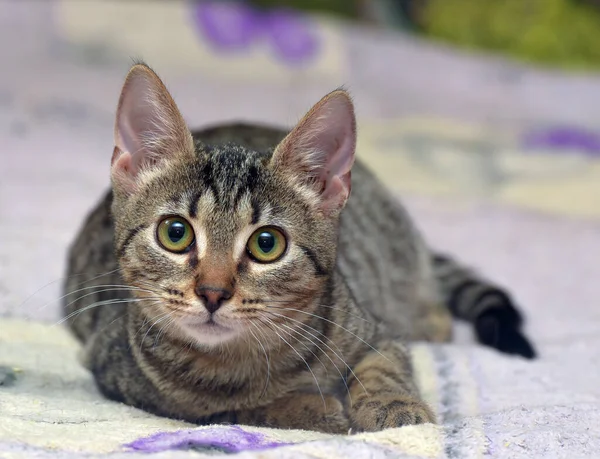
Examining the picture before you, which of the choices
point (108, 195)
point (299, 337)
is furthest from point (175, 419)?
point (108, 195)

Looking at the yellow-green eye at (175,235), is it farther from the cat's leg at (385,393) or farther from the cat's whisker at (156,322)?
the cat's leg at (385,393)

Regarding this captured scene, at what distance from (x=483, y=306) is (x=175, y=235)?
1057 millimetres

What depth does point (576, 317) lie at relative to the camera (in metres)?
2.37

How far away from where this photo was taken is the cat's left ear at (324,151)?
162 centimetres

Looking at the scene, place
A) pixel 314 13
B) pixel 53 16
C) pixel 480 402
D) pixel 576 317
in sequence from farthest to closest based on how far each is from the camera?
pixel 314 13 < pixel 53 16 < pixel 576 317 < pixel 480 402

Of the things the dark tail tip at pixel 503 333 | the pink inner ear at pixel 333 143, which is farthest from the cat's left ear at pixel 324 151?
the dark tail tip at pixel 503 333

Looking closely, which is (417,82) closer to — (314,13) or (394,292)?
(314,13)

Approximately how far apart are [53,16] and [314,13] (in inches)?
55.3

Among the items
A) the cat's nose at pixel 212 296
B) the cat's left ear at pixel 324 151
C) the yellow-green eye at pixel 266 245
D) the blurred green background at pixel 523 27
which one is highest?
the blurred green background at pixel 523 27

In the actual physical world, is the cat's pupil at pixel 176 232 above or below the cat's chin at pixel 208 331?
above

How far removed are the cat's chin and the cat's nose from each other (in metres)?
0.04

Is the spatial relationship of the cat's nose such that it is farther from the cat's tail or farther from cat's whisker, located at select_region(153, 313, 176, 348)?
the cat's tail

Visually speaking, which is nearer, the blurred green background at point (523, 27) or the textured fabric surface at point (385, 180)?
the textured fabric surface at point (385, 180)

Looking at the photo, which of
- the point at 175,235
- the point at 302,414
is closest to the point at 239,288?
the point at 175,235
